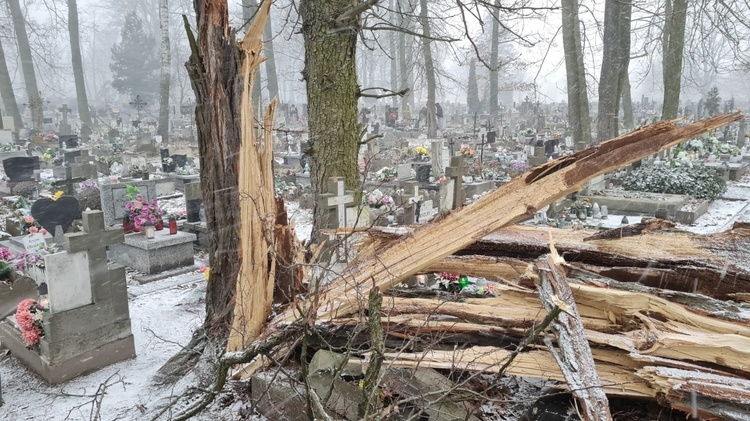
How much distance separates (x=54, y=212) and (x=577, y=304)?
27.4ft

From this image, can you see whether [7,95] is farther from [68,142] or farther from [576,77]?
[576,77]

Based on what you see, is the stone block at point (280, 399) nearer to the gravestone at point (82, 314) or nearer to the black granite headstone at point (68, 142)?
the gravestone at point (82, 314)

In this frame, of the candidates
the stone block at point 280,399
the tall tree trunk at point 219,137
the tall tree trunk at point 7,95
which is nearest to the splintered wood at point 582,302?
the stone block at point 280,399

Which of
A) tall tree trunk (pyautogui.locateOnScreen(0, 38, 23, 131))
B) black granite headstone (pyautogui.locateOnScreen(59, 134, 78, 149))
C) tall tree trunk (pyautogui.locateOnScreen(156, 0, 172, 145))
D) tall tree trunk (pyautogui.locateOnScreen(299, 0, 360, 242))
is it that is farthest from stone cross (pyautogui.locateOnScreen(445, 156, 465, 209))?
tall tree trunk (pyautogui.locateOnScreen(0, 38, 23, 131))

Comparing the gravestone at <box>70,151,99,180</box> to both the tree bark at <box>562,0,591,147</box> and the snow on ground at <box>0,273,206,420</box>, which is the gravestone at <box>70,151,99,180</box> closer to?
the snow on ground at <box>0,273,206,420</box>

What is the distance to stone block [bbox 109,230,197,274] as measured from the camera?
25.6 ft

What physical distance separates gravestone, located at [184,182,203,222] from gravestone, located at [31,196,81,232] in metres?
1.75

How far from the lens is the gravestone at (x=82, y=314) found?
4.76m

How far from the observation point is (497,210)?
3.13m

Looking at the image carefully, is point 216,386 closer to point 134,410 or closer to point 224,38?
point 134,410

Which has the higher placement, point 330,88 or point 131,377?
point 330,88

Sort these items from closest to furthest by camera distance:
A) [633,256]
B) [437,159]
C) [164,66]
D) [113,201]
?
[633,256] < [113,201] < [437,159] < [164,66]

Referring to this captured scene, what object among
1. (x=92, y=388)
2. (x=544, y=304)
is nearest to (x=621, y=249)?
(x=544, y=304)

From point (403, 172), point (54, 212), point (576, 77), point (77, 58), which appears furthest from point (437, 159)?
point (77, 58)
